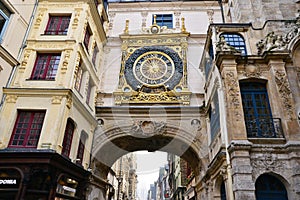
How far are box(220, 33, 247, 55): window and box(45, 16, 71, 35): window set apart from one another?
797cm

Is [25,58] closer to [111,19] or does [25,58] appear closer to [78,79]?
[78,79]

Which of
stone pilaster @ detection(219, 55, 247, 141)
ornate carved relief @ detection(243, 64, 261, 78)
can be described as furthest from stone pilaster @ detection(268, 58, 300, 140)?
stone pilaster @ detection(219, 55, 247, 141)

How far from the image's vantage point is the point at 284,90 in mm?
9000

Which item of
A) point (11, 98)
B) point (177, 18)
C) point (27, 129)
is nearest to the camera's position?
point (27, 129)

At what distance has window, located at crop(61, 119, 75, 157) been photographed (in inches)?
404

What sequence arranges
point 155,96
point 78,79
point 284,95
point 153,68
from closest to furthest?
point 284,95 → point 78,79 → point 155,96 → point 153,68

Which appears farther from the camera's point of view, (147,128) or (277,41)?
(147,128)

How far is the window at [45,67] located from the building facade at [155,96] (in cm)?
6

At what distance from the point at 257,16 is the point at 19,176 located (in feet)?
41.9

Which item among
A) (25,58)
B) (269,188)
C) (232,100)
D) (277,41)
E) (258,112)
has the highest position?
(277,41)

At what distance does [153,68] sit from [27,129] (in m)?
8.50

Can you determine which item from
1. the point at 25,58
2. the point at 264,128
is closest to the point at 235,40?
the point at 264,128

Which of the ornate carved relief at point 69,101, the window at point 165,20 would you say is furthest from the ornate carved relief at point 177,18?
the ornate carved relief at point 69,101

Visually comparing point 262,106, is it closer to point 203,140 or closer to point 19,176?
point 203,140
